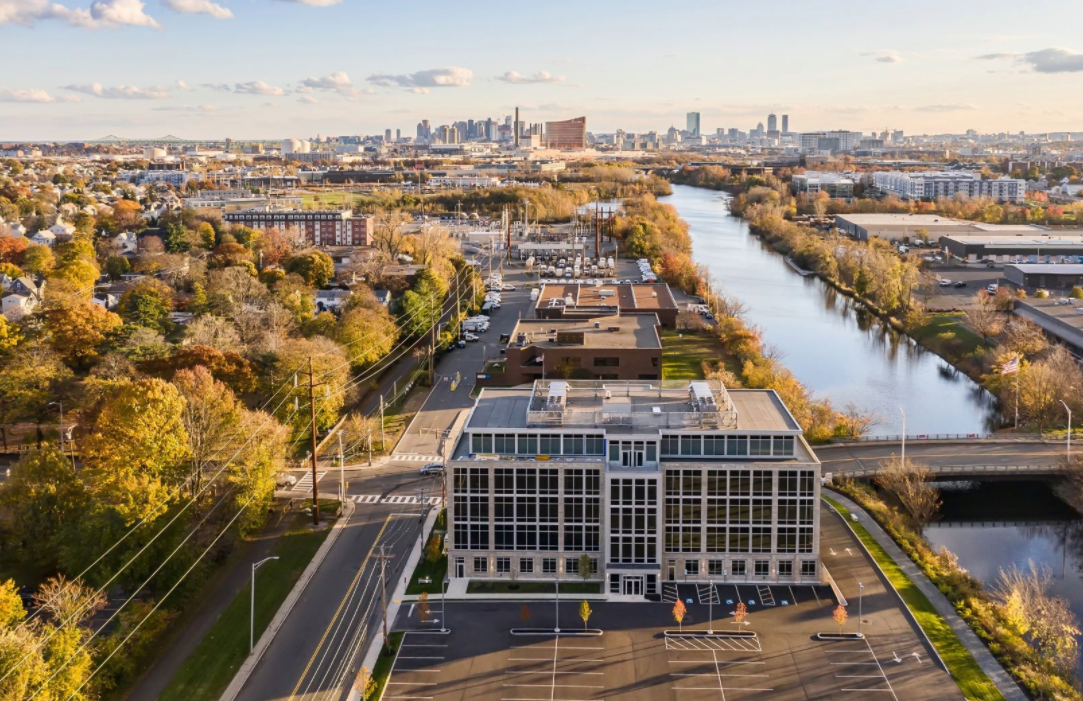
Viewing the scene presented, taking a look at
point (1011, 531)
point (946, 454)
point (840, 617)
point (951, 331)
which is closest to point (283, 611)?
point (840, 617)

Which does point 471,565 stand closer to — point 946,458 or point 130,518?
point 130,518

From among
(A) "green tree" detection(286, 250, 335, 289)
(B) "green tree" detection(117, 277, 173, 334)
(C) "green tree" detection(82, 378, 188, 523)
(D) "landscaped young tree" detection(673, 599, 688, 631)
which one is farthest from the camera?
(A) "green tree" detection(286, 250, 335, 289)

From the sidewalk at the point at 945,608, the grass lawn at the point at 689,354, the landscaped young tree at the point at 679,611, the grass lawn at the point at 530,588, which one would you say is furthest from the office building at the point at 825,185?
the landscaped young tree at the point at 679,611

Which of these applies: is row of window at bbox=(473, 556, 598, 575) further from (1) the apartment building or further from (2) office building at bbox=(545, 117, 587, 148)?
(2) office building at bbox=(545, 117, 587, 148)

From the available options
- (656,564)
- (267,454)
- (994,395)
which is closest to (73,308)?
(267,454)

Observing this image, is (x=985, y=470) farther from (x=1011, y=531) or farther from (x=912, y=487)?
(x=912, y=487)

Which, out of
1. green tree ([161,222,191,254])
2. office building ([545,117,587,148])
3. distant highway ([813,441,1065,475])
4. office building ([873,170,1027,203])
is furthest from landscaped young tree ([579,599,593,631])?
office building ([545,117,587,148])
